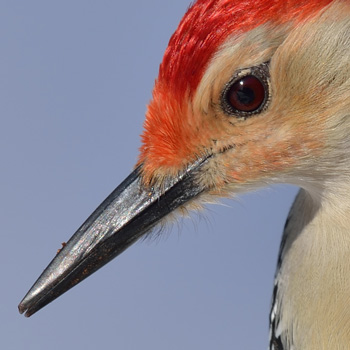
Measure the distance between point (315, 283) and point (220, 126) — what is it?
70 centimetres

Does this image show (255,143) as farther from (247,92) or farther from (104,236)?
(104,236)

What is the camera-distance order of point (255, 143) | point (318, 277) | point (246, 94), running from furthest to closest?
point (318, 277) < point (255, 143) < point (246, 94)

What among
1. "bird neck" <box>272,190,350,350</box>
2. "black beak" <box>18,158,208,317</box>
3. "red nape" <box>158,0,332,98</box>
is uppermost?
"red nape" <box>158,0,332,98</box>

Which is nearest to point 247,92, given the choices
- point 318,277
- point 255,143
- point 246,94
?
point 246,94

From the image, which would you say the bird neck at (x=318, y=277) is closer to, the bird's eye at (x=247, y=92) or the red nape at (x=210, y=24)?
the bird's eye at (x=247, y=92)

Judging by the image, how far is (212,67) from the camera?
6.86ft

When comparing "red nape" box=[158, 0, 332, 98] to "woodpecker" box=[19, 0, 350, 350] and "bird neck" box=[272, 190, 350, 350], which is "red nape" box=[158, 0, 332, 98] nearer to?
"woodpecker" box=[19, 0, 350, 350]

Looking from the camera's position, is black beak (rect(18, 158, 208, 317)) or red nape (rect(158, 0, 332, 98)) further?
black beak (rect(18, 158, 208, 317))

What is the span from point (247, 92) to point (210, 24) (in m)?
0.27

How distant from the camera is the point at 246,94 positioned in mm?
2035

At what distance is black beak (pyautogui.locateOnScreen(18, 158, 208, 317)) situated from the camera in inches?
93.4

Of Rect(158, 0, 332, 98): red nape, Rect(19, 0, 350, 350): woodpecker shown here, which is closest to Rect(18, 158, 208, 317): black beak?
Rect(19, 0, 350, 350): woodpecker

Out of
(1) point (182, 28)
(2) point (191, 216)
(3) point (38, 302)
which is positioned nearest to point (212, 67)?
(1) point (182, 28)

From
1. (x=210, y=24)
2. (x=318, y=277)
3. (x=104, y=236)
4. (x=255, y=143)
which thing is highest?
(x=210, y=24)
